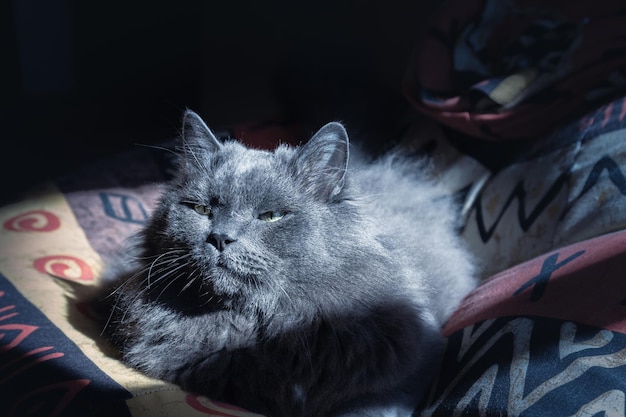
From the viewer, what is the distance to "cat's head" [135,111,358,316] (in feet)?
4.05

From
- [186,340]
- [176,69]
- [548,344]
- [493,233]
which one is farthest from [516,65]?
[176,69]

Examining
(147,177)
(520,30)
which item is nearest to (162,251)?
(147,177)

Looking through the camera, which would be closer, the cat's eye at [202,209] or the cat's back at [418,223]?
the cat's eye at [202,209]

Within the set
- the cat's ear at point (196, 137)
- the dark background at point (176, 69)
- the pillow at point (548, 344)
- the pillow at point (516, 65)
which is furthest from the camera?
the dark background at point (176, 69)

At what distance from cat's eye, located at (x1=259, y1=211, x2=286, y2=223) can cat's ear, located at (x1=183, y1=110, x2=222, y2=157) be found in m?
0.23

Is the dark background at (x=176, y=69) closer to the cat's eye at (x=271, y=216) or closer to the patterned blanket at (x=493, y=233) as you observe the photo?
the patterned blanket at (x=493, y=233)

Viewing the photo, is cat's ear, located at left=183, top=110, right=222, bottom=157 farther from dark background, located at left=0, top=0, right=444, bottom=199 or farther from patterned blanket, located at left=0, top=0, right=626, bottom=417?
dark background, located at left=0, top=0, right=444, bottom=199

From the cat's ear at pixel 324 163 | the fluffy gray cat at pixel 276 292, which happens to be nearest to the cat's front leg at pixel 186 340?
the fluffy gray cat at pixel 276 292

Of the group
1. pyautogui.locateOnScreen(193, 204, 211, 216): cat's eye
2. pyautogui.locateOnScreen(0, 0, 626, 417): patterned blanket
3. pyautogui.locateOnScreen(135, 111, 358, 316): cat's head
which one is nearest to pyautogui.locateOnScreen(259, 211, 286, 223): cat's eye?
pyautogui.locateOnScreen(135, 111, 358, 316): cat's head

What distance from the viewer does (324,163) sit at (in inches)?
53.5

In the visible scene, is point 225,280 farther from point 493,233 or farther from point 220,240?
point 493,233

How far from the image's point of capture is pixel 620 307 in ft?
3.98

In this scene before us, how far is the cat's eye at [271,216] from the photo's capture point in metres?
1.28

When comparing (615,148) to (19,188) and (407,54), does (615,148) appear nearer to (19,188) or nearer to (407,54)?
(407,54)
